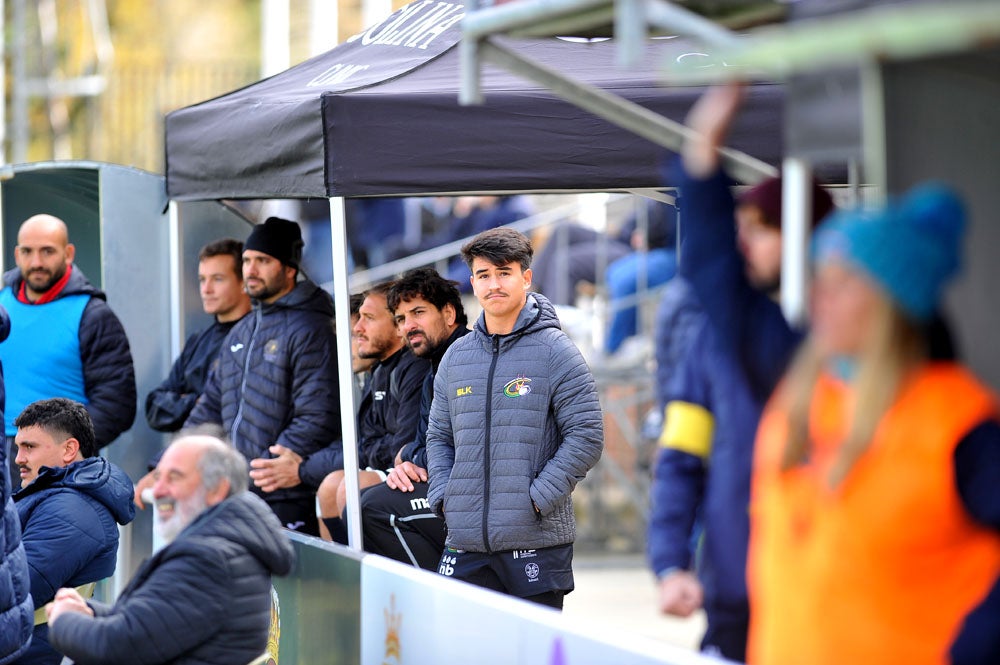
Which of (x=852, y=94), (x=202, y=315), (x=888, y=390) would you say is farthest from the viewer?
(x=202, y=315)

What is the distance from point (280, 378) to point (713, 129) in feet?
11.8

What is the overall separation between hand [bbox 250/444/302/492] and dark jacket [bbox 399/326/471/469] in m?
0.53

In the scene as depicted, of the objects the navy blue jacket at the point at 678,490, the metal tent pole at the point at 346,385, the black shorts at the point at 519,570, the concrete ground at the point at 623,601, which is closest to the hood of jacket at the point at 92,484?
the metal tent pole at the point at 346,385

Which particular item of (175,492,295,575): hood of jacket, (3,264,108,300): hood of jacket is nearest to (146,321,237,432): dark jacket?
(3,264,108,300): hood of jacket

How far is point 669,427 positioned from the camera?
3.59 m

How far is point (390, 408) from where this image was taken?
6.35 metres

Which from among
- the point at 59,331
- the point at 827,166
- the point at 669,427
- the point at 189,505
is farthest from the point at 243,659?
the point at 59,331

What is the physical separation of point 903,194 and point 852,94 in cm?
24

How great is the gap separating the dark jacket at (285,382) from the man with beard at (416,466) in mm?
477

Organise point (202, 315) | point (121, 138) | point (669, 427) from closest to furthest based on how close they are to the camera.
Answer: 1. point (669, 427)
2. point (202, 315)
3. point (121, 138)

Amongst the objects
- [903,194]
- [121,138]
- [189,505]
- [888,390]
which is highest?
[121,138]

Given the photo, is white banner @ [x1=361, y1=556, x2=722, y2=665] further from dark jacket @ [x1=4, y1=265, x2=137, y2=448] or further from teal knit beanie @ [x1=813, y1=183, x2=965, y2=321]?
dark jacket @ [x1=4, y1=265, x2=137, y2=448]

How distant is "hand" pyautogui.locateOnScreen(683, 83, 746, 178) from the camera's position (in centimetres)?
320

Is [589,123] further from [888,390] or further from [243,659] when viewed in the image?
[888,390]
